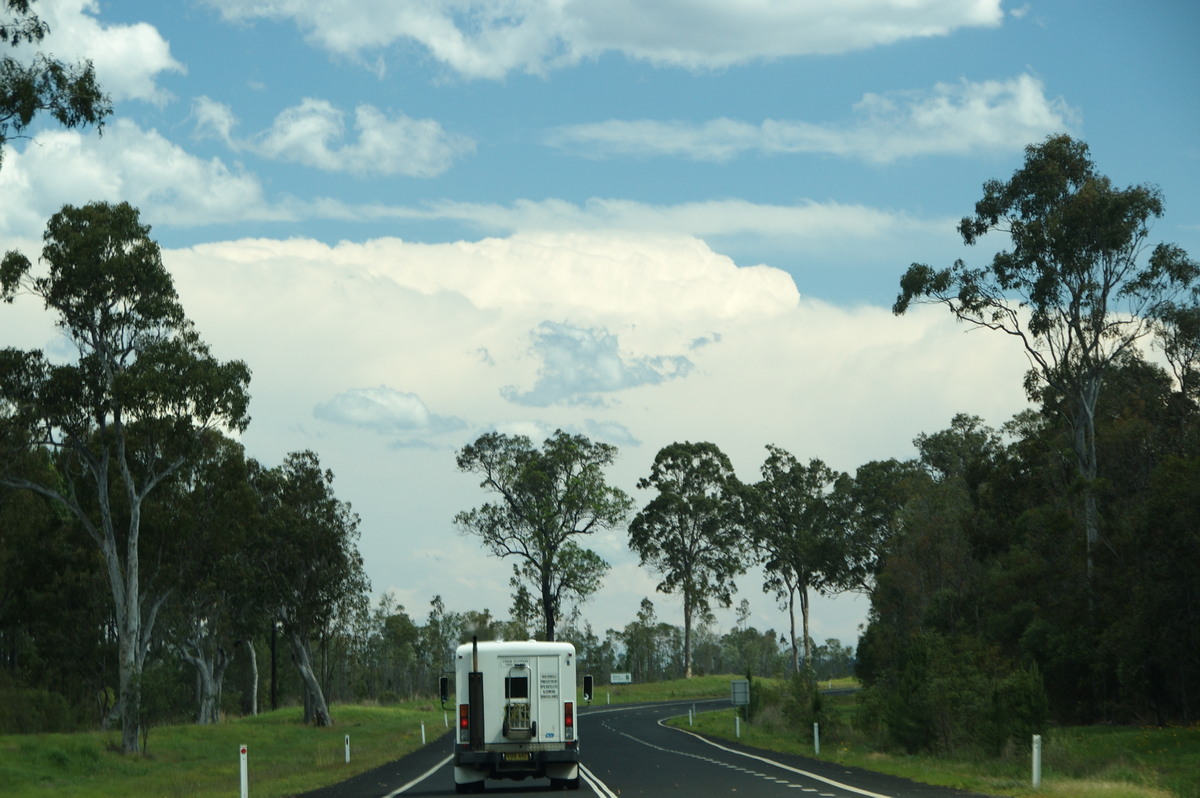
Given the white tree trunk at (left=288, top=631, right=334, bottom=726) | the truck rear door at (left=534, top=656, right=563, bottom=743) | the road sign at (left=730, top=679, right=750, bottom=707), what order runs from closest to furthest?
the truck rear door at (left=534, top=656, right=563, bottom=743)
the road sign at (left=730, top=679, right=750, bottom=707)
the white tree trunk at (left=288, top=631, right=334, bottom=726)

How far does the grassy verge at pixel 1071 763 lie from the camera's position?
20.8 meters

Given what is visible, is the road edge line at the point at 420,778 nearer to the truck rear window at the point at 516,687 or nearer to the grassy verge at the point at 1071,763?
the truck rear window at the point at 516,687

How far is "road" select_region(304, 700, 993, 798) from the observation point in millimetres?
21703

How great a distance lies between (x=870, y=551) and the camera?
9325 centimetres

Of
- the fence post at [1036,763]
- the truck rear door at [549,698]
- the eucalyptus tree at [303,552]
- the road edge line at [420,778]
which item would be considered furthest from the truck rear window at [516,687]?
the eucalyptus tree at [303,552]

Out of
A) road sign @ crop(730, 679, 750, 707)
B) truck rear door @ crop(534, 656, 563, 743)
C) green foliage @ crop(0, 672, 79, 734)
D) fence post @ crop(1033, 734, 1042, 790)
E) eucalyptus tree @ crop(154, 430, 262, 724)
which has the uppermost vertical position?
eucalyptus tree @ crop(154, 430, 262, 724)

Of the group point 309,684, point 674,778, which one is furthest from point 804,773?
point 309,684

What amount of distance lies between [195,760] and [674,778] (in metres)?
23.7

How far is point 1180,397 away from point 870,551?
1698 inches

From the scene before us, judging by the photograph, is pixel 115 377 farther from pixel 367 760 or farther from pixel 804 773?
pixel 804 773

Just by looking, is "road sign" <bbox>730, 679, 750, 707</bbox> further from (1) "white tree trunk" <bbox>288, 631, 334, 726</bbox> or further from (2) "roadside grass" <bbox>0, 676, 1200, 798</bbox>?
(1) "white tree trunk" <bbox>288, 631, 334, 726</bbox>

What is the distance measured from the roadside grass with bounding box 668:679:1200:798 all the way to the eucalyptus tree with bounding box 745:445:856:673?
1979 inches

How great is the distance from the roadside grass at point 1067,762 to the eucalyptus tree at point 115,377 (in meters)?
21.7

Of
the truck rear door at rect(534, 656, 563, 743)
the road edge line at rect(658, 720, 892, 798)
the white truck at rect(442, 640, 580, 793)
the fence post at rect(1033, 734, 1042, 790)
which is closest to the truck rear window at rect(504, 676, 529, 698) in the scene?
the white truck at rect(442, 640, 580, 793)
